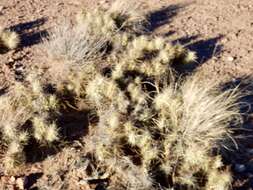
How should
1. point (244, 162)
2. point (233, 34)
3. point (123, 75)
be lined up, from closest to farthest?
point (244, 162) → point (123, 75) → point (233, 34)

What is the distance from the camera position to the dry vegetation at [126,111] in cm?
376

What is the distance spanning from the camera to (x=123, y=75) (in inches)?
181

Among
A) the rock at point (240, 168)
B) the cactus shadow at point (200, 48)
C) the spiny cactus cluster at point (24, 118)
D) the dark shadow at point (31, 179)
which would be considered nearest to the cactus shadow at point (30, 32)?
the spiny cactus cluster at point (24, 118)

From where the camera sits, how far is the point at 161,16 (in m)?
5.86

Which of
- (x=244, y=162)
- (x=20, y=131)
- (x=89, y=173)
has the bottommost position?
(x=244, y=162)

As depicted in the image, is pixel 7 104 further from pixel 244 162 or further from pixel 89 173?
pixel 244 162

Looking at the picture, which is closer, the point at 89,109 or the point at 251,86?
the point at 89,109

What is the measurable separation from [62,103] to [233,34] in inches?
94.3

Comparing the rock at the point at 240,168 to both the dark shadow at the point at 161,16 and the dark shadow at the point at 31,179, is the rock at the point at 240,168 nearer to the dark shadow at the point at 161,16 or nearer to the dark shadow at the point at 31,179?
the dark shadow at the point at 31,179

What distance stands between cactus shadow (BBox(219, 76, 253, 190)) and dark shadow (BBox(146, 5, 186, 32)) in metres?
1.40

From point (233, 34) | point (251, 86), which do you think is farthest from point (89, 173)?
point (233, 34)

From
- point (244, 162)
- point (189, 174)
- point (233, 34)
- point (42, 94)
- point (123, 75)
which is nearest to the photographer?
point (189, 174)

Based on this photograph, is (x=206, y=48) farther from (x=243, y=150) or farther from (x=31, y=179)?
(x=31, y=179)

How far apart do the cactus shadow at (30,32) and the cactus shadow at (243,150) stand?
7.31 feet
